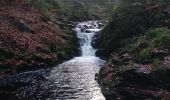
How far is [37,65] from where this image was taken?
1848 inches

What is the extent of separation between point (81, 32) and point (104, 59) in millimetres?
14859

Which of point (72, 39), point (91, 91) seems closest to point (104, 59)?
point (72, 39)

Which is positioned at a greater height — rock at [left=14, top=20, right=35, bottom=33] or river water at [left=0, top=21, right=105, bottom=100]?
rock at [left=14, top=20, right=35, bottom=33]

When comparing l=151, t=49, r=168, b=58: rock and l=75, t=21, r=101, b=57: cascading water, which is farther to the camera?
l=75, t=21, r=101, b=57: cascading water

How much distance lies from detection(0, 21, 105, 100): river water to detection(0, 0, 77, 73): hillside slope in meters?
1.84

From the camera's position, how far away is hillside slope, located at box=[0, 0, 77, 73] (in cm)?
4572

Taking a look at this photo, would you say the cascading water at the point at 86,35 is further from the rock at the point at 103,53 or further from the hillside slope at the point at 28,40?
the hillside slope at the point at 28,40

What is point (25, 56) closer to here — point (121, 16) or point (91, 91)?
point (91, 91)

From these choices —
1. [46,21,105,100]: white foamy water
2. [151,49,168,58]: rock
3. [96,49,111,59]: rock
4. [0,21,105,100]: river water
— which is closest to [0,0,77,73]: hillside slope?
[0,21,105,100]: river water

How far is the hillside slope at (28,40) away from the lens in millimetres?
45719

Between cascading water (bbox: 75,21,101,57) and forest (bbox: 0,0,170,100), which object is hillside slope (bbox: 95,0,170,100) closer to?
forest (bbox: 0,0,170,100)

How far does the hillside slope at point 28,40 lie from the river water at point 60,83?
1843 mm

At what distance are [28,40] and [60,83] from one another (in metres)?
15.1

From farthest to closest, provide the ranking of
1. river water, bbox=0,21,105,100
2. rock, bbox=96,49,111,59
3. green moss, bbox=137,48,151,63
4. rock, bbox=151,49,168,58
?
rock, bbox=96,49,111,59
green moss, bbox=137,48,151,63
rock, bbox=151,49,168,58
river water, bbox=0,21,105,100
